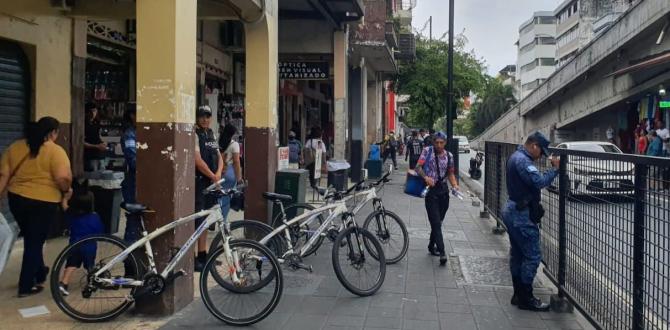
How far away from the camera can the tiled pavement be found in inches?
212

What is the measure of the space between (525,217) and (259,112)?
163 inches

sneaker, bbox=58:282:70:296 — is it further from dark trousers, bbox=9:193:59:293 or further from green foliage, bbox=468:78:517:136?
green foliage, bbox=468:78:517:136

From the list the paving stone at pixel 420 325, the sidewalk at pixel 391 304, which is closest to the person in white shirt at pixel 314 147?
the sidewalk at pixel 391 304

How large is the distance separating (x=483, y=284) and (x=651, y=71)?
18.3m

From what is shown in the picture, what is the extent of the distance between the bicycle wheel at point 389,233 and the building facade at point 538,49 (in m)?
91.4

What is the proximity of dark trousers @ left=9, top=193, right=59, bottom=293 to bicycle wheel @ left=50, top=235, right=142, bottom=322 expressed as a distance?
2.76ft

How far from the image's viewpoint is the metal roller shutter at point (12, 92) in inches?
320

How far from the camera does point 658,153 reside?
19781 mm

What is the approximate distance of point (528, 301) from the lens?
584 cm

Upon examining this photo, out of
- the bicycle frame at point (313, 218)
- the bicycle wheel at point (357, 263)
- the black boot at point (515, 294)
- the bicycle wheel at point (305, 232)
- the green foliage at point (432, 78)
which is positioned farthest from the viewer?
the green foliage at point (432, 78)

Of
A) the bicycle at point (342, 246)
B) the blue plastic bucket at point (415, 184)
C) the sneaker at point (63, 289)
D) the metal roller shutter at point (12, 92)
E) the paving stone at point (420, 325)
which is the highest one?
the metal roller shutter at point (12, 92)

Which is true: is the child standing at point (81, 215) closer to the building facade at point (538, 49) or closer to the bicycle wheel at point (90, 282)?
the bicycle wheel at point (90, 282)

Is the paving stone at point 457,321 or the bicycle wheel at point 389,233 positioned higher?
the bicycle wheel at point 389,233

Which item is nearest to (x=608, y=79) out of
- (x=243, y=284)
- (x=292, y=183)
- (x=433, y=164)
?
(x=433, y=164)
